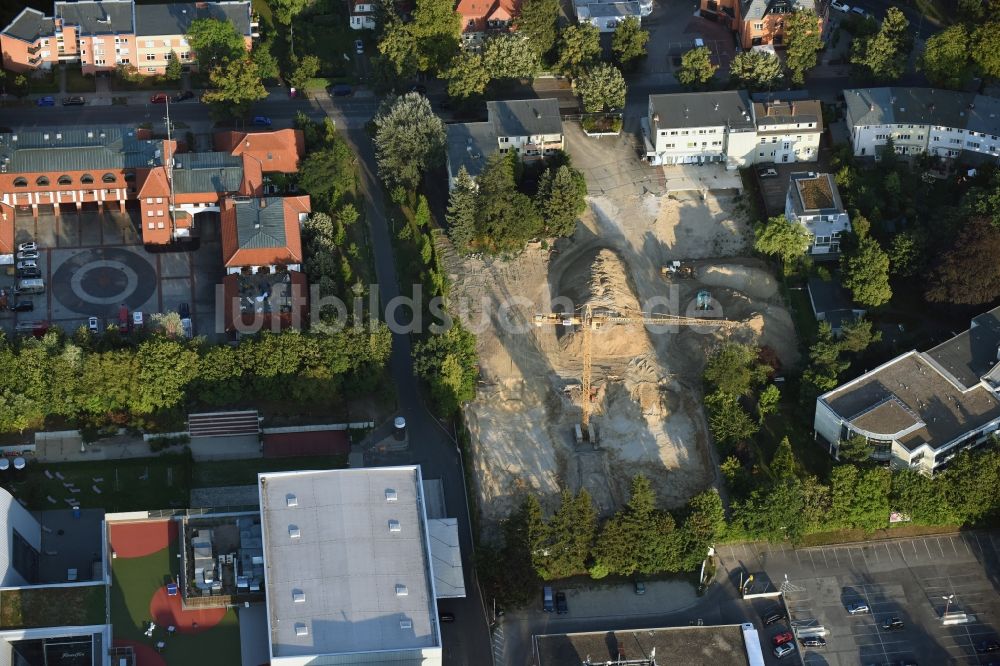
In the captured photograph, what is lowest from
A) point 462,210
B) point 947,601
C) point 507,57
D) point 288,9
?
point 947,601

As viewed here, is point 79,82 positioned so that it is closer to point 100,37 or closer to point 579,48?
point 100,37

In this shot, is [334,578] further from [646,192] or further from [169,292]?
[646,192]

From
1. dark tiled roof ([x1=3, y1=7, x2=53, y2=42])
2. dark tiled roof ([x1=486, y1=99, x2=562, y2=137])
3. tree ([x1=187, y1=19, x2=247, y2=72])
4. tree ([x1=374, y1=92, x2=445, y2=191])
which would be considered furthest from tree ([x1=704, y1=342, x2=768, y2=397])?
dark tiled roof ([x1=3, y1=7, x2=53, y2=42])

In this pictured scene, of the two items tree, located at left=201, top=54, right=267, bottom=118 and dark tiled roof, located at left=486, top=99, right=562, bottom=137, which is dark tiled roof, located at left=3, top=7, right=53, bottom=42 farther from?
dark tiled roof, located at left=486, top=99, right=562, bottom=137

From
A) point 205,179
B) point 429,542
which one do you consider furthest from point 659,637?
point 205,179

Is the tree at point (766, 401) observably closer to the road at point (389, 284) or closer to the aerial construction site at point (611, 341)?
the aerial construction site at point (611, 341)

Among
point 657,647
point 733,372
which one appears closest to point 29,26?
point 733,372
